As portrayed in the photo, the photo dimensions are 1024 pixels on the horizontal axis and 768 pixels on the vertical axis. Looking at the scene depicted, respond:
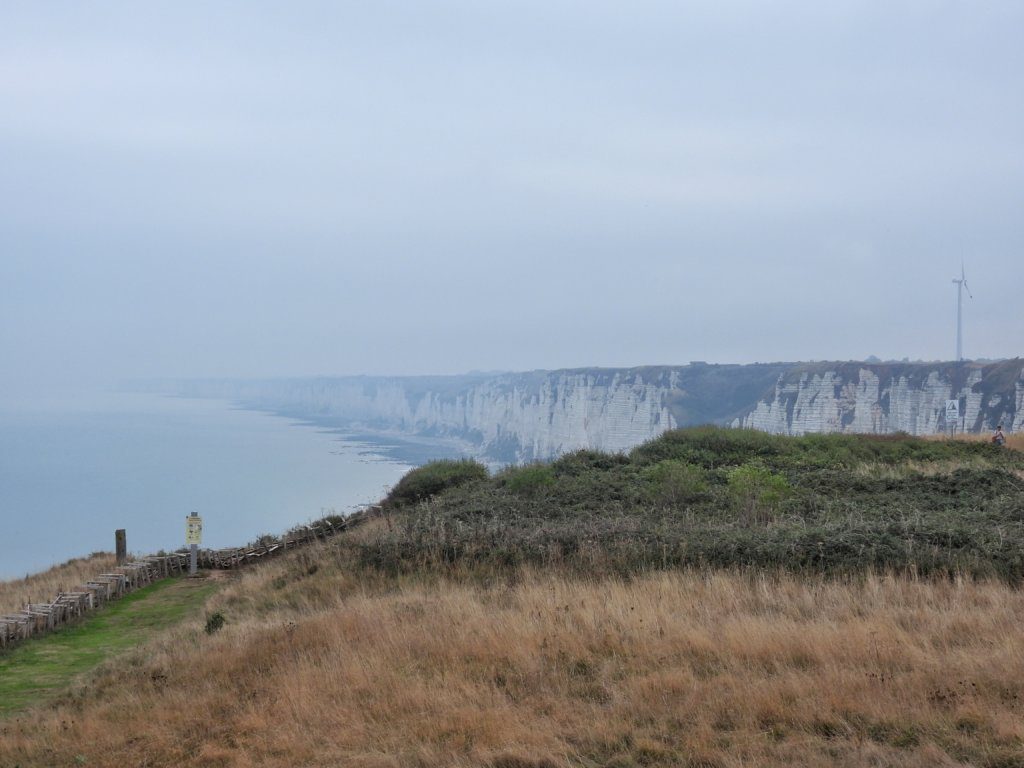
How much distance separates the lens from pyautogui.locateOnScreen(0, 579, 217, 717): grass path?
11.4 meters

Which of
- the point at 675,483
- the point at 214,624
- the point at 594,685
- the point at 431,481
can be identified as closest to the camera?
the point at 594,685

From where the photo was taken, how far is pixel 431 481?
2755cm

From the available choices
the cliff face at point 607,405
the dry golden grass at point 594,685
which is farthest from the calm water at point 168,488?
the dry golden grass at point 594,685

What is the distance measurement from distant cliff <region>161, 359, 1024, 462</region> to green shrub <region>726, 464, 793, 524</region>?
48.5 feet

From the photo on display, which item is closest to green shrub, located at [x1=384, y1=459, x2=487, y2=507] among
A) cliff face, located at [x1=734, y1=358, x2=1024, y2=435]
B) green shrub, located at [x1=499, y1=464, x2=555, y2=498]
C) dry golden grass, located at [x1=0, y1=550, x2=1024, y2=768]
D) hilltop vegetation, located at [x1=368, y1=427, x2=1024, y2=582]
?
hilltop vegetation, located at [x1=368, y1=427, x2=1024, y2=582]

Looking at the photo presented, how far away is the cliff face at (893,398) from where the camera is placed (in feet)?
209

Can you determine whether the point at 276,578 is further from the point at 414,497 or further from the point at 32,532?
the point at 32,532

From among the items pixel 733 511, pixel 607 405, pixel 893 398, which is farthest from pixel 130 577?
pixel 607 405

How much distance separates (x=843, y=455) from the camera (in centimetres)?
2595

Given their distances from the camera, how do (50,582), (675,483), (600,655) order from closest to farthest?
(600,655), (675,483), (50,582)

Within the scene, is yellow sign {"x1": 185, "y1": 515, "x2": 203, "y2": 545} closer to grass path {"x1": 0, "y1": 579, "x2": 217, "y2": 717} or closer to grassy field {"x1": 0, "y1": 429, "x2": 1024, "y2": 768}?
grass path {"x1": 0, "y1": 579, "x2": 217, "y2": 717}

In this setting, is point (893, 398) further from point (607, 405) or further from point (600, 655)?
point (600, 655)

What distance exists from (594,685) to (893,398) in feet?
239

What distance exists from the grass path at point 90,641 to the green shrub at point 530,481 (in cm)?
807
